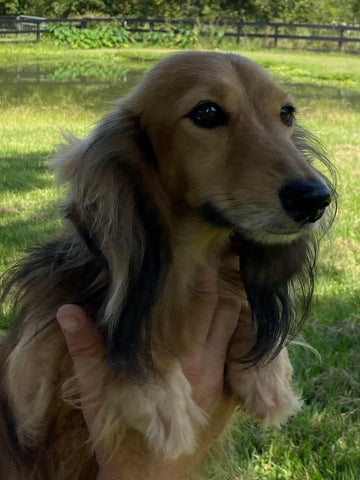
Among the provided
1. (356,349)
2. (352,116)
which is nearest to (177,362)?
(356,349)

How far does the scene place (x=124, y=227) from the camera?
1.82 metres

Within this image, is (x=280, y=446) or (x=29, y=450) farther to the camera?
(x=280, y=446)

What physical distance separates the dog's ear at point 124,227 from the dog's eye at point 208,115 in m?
0.20

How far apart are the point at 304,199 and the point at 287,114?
0.49m

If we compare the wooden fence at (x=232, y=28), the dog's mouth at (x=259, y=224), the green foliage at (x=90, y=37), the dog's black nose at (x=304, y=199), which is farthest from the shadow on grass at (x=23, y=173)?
the green foliage at (x=90, y=37)

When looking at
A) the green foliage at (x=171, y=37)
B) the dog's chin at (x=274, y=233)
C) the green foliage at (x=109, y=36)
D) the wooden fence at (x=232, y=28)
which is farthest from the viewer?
the wooden fence at (x=232, y=28)

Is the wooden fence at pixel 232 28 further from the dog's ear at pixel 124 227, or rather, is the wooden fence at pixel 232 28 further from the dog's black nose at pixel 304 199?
the dog's black nose at pixel 304 199

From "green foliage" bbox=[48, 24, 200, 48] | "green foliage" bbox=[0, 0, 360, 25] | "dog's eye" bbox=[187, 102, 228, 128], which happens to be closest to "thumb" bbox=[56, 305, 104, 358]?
"dog's eye" bbox=[187, 102, 228, 128]

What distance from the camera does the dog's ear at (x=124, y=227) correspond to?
1.82 meters

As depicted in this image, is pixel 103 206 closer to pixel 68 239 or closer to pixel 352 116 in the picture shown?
pixel 68 239

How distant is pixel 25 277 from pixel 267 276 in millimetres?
821

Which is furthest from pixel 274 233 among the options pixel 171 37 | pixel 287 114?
pixel 171 37

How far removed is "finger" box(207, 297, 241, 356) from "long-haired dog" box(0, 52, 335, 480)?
63 millimetres

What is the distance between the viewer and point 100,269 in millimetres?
1929
